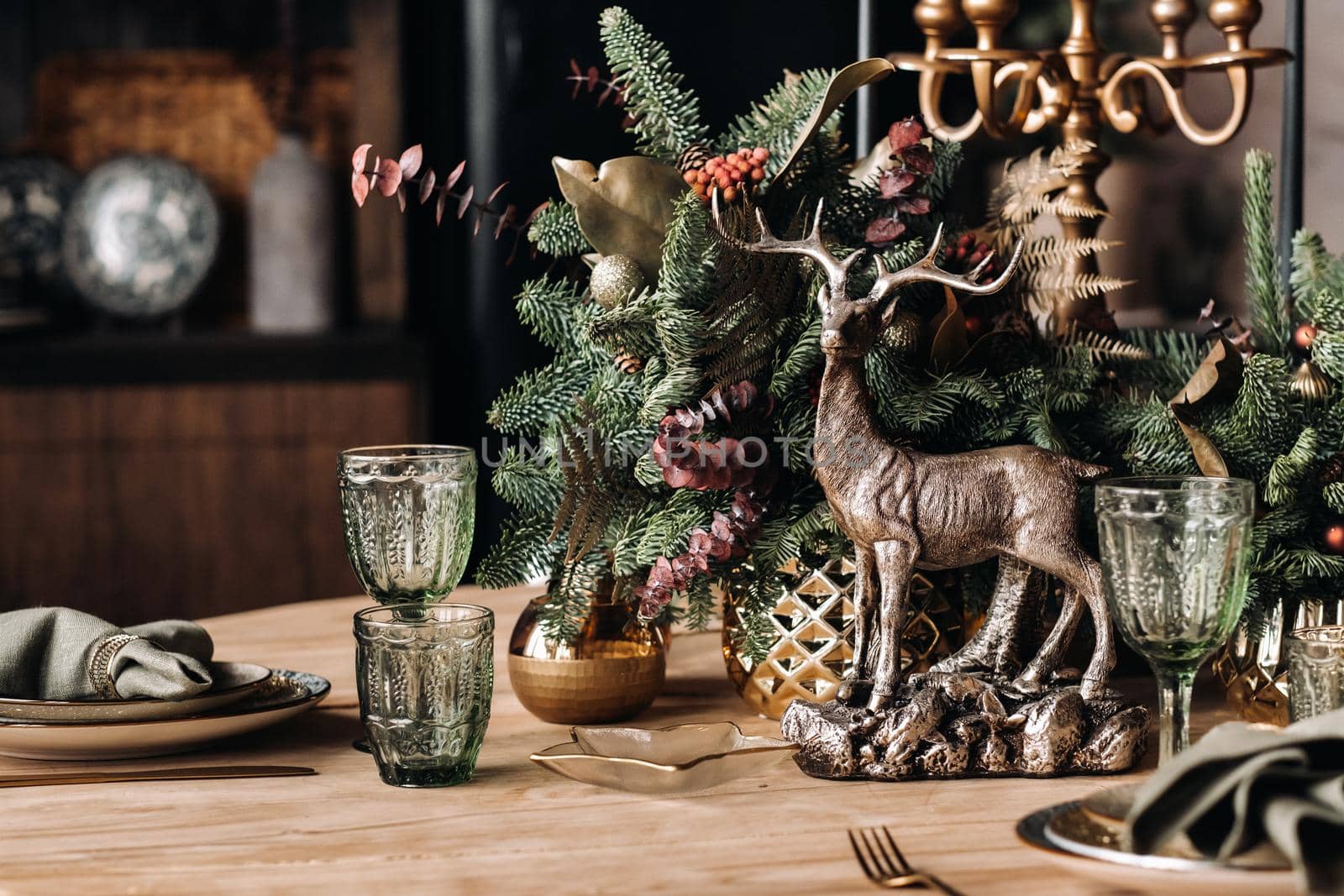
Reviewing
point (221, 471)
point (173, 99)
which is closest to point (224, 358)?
point (221, 471)

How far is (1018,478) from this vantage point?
92 cm

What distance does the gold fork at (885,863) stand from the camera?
0.74m

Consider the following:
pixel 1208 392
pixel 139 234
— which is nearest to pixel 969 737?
pixel 1208 392

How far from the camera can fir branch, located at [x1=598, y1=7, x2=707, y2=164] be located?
107 centimetres

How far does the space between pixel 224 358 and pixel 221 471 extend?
208mm

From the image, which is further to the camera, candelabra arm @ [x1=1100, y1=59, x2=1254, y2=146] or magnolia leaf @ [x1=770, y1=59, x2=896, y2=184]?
candelabra arm @ [x1=1100, y1=59, x2=1254, y2=146]

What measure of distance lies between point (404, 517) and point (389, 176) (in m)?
0.24

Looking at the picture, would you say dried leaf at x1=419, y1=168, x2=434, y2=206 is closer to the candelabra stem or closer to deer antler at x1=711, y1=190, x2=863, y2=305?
deer antler at x1=711, y1=190, x2=863, y2=305

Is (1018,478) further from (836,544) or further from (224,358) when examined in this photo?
(224,358)

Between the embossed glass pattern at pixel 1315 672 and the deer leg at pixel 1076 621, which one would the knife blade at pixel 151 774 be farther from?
the embossed glass pattern at pixel 1315 672

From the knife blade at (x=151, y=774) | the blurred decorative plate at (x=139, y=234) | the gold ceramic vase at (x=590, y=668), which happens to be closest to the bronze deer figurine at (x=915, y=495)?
the gold ceramic vase at (x=590, y=668)

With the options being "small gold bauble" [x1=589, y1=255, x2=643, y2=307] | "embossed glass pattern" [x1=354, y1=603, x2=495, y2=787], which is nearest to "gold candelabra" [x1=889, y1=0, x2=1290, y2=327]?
"small gold bauble" [x1=589, y1=255, x2=643, y2=307]

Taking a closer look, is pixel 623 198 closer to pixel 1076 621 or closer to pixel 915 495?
pixel 915 495

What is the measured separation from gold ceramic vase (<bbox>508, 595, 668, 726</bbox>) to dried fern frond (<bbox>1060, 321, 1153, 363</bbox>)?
387 millimetres
